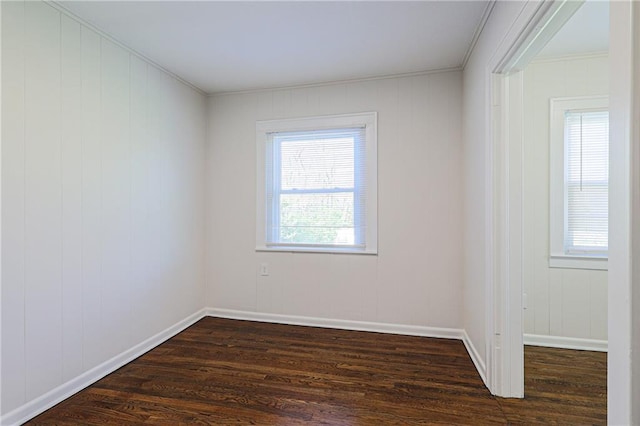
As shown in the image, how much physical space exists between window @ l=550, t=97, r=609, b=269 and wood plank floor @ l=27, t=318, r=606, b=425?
85 centimetres

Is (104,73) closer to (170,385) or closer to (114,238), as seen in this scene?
(114,238)

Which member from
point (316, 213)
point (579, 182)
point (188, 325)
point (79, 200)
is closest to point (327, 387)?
point (316, 213)

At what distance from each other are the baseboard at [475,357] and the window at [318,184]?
110 centimetres

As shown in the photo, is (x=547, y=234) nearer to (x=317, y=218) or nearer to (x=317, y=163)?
(x=317, y=218)

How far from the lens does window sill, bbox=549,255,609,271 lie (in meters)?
2.82

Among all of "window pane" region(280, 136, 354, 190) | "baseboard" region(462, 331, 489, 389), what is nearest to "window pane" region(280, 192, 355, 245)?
"window pane" region(280, 136, 354, 190)

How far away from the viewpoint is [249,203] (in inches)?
145

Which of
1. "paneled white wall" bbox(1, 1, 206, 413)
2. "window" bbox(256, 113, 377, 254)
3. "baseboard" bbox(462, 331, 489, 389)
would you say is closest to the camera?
"paneled white wall" bbox(1, 1, 206, 413)

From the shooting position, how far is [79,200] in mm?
2268

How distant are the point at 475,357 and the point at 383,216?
1409mm

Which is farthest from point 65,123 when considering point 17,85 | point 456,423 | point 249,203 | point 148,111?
point 456,423

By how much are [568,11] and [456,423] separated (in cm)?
210

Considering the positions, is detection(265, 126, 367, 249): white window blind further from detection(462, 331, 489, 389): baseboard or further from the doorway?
the doorway

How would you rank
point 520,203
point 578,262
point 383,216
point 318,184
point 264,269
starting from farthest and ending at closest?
1. point 264,269
2. point 318,184
3. point 383,216
4. point 578,262
5. point 520,203
